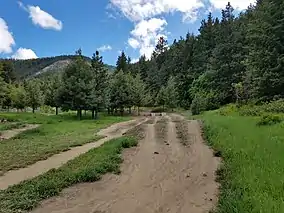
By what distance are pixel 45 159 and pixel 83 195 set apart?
687cm

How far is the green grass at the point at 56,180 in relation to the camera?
27.2 ft

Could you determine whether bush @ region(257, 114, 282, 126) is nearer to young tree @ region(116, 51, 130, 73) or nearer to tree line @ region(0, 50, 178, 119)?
tree line @ region(0, 50, 178, 119)

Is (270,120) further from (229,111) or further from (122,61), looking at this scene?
(122,61)

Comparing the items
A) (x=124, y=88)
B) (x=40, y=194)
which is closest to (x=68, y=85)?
(x=124, y=88)

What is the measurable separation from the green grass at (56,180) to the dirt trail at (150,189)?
0.28 m

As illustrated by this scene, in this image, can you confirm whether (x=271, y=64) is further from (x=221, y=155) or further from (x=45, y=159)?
(x=45, y=159)

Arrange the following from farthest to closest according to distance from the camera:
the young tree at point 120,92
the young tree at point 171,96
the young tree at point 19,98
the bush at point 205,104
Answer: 1. the young tree at point 171,96
2. the young tree at point 19,98
3. the young tree at point 120,92
4. the bush at point 205,104

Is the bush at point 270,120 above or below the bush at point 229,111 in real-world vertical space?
below

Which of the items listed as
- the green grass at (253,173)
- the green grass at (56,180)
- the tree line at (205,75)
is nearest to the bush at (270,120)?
the green grass at (253,173)

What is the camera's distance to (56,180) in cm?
1038

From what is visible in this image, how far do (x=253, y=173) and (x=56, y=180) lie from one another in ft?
18.2

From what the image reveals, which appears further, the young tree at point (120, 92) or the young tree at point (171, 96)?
the young tree at point (171, 96)

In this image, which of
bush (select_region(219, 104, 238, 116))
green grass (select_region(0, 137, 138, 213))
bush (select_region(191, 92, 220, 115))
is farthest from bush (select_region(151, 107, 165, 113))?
green grass (select_region(0, 137, 138, 213))

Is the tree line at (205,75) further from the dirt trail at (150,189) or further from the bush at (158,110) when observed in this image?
the dirt trail at (150,189)
